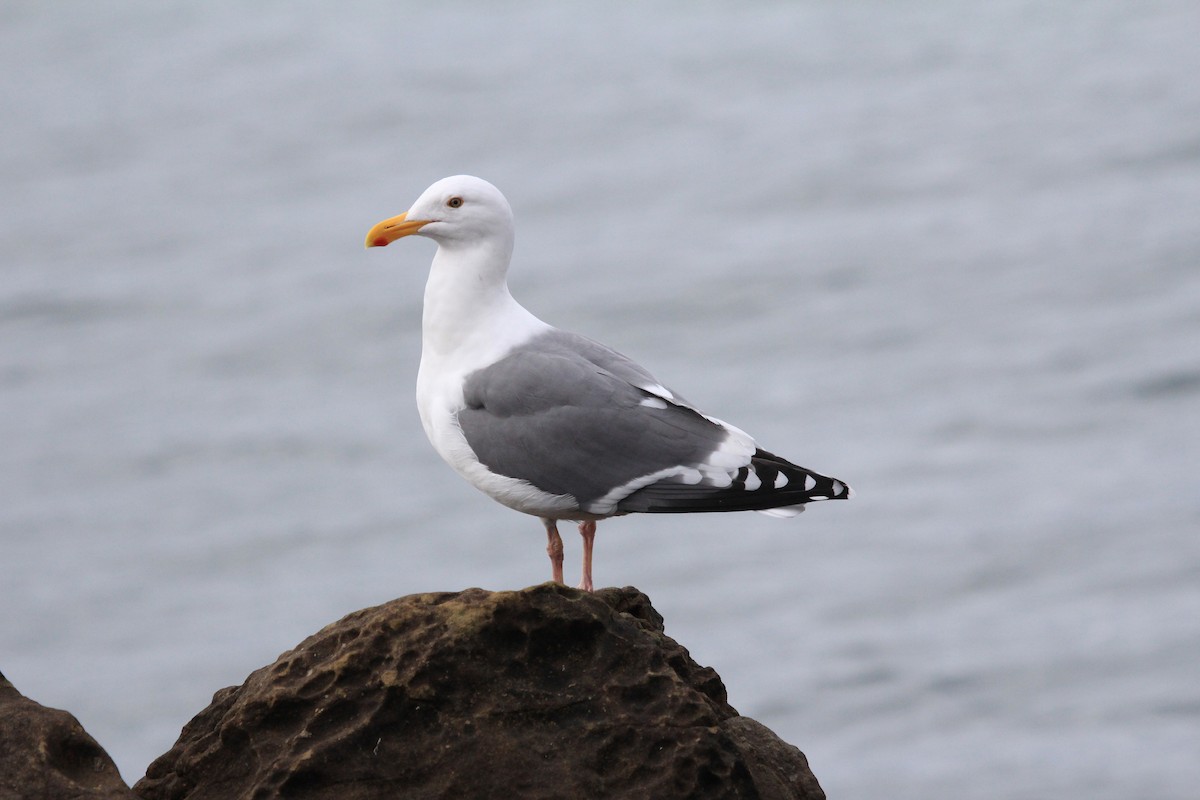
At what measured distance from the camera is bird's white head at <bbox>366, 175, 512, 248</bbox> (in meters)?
8.34

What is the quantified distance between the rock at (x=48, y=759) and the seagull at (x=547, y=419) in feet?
7.66

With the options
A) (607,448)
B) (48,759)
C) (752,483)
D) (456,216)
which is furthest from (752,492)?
(48,759)

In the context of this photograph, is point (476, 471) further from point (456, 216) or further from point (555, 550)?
point (456, 216)

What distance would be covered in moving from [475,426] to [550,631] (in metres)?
1.74

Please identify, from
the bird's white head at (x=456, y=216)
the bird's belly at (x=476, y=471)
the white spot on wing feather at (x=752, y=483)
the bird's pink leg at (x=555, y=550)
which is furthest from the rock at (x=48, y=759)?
the white spot on wing feather at (x=752, y=483)

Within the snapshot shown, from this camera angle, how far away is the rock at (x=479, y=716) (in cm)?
650

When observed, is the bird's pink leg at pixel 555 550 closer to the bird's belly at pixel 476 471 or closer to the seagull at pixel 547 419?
the seagull at pixel 547 419

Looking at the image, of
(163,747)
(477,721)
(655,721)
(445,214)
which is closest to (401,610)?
(477,721)

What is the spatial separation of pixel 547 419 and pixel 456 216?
3.35 feet

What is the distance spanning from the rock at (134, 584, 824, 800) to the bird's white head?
2.22 meters

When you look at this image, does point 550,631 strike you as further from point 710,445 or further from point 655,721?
point 710,445

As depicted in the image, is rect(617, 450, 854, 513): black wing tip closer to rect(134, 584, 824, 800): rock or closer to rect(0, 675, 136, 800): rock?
rect(134, 584, 824, 800): rock

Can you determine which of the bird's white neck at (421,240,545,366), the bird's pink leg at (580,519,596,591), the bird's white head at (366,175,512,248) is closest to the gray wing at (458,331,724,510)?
the bird's white neck at (421,240,545,366)

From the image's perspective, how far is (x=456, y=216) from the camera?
838 cm
